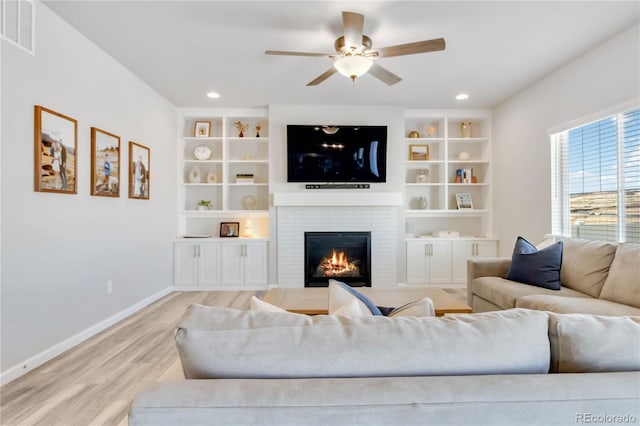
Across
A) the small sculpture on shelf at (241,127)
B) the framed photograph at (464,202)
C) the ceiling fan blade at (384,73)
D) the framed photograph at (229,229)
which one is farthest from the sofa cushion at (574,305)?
the small sculpture on shelf at (241,127)

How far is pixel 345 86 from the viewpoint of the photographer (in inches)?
158

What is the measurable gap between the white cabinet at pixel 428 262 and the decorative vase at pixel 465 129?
1706 millimetres

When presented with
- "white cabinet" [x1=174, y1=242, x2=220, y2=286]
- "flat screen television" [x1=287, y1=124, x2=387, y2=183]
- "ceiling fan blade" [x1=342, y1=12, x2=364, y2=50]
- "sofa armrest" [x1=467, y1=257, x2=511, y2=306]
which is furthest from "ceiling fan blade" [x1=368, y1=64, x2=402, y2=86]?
"white cabinet" [x1=174, y1=242, x2=220, y2=286]

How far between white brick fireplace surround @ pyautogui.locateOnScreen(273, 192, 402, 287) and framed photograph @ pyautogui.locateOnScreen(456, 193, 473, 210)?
1082 mm

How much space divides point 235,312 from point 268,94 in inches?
152

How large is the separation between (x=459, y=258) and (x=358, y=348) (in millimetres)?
4485

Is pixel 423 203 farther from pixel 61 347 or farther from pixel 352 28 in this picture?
pixel 61 347

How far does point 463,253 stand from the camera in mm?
4840

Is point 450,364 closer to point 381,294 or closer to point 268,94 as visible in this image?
point 381,294

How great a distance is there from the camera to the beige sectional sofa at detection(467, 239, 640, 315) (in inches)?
86.6

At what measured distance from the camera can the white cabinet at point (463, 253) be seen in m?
4.83

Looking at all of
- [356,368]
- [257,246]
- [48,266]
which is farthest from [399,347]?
[257,246]

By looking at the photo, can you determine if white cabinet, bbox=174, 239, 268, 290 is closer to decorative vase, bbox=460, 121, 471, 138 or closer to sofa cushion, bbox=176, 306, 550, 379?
decorative vase, bbox=460, 121, 471, 138

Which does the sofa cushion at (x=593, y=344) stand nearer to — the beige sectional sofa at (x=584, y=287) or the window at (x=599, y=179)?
the beige sectional sofa at (x=584, y=287)
